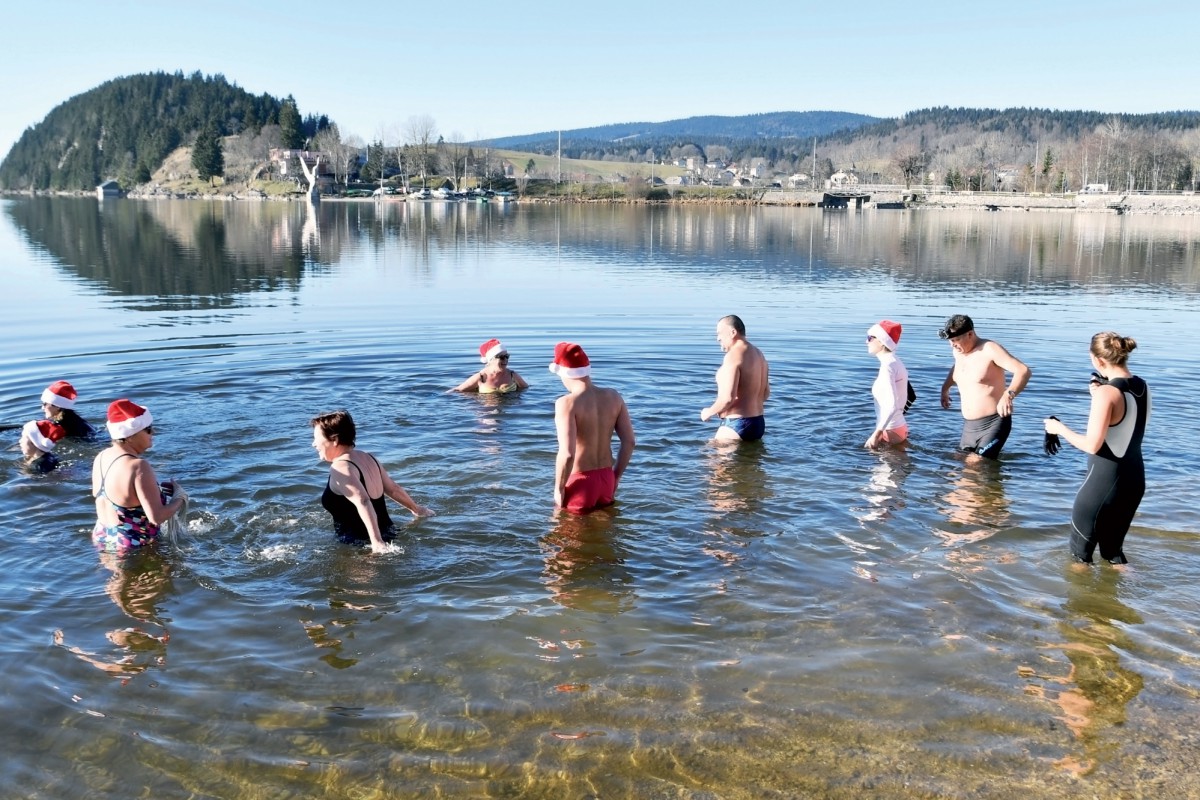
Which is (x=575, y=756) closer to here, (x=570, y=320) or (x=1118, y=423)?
(x=1118, y=423)

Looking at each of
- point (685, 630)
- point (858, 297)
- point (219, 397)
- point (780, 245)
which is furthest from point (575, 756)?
point (780, 245)

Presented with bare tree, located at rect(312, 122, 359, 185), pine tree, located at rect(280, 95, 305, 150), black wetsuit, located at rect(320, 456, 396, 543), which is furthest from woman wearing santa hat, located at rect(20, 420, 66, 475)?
pine tree, located at rect(280, 95, 305, 150)

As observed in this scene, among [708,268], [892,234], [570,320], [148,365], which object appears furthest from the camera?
[892,234]

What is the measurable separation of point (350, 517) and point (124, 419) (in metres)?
2.04

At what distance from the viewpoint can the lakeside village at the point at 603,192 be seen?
419 feet

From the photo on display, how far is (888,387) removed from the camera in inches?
446

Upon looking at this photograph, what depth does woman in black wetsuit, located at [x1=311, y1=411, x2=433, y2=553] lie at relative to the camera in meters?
7.95

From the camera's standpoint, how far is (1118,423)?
7137 mm

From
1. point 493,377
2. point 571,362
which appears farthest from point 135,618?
point 493,377

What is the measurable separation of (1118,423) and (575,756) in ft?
16.1

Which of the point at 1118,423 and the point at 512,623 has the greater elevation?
the point at 1118,423

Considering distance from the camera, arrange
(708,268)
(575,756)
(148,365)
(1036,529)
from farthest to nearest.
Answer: (708,268) → (148,365) → (1036,529) → (575,756)

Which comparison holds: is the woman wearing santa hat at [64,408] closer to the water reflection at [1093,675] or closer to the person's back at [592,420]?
the person's back at [592,420]

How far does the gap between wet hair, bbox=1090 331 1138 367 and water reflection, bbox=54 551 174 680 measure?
23.8 ft
